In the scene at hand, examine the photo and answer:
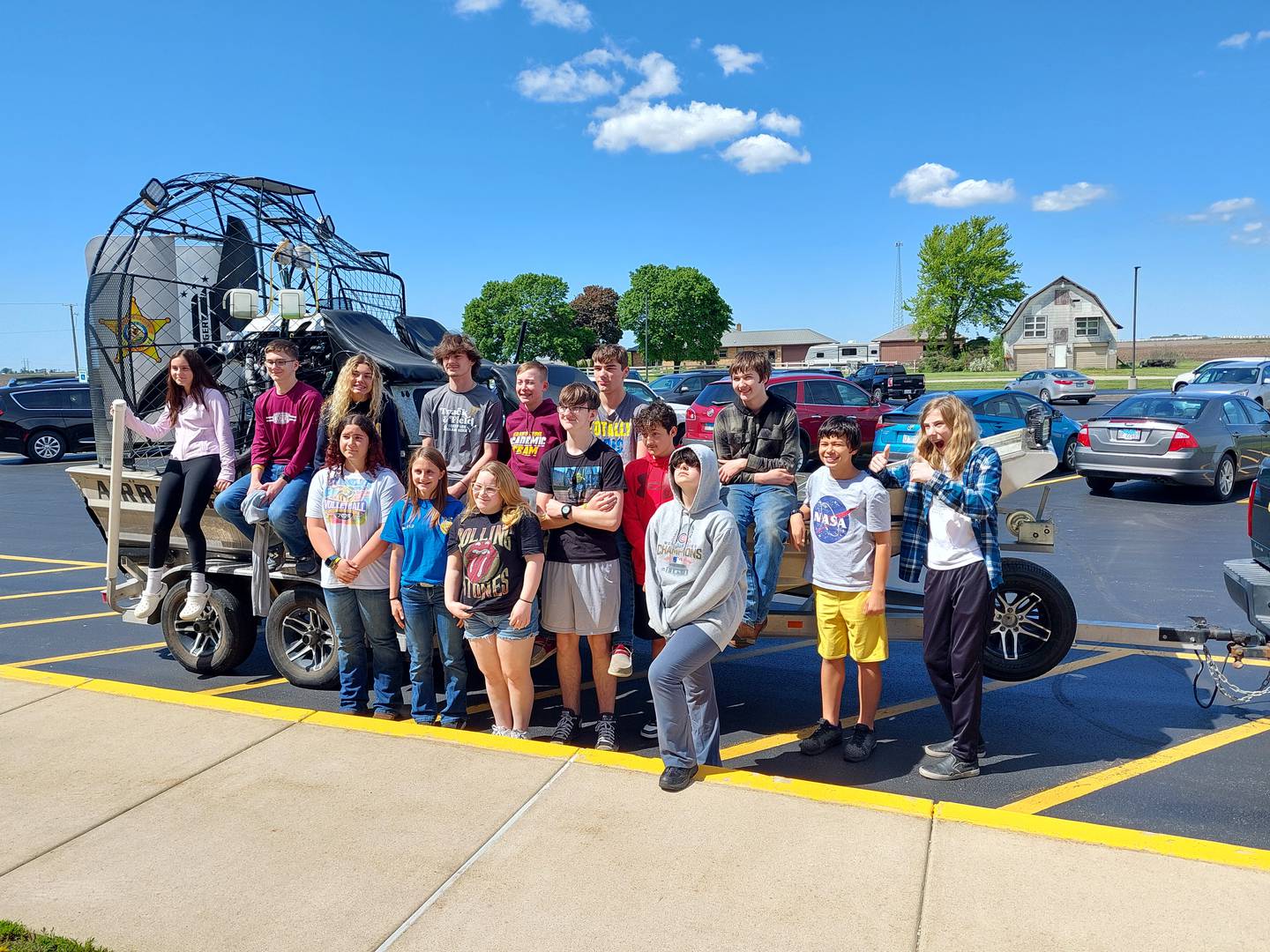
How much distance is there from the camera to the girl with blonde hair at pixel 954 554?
426cm

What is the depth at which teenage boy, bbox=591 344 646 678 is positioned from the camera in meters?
4.94

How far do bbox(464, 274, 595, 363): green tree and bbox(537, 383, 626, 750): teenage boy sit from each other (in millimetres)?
84680

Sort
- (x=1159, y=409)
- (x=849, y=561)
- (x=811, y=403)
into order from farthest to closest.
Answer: (x=811, y=403) < (x=1159, y=409) < (x=849, y=561)

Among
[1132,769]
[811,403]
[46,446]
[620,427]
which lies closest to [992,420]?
[811,403]

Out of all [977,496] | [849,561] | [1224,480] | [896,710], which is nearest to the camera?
[977,496]

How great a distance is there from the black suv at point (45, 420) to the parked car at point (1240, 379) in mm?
26742

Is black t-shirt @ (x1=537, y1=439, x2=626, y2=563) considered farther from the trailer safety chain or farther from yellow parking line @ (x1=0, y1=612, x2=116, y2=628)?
yellow parking line @ (x1=0, y1=612, x2=116, y2=628)

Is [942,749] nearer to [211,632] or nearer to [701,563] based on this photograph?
[701,563]

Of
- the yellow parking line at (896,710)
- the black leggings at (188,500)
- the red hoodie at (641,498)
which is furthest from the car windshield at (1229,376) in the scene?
the black leggings at (188,500)

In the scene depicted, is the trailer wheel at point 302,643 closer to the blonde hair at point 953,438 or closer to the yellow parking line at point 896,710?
the yellow parking line at point 896,710

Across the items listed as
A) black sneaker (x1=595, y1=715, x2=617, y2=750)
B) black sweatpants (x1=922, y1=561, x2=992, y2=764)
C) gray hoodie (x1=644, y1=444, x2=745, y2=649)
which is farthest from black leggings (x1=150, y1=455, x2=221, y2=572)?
black sweatpants (x1=922, y1=561, x2=992, y2=764)

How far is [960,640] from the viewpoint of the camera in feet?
14.1

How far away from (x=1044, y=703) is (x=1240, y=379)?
22.3 m

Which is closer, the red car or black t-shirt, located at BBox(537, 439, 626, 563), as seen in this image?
black t-shirt, located at BBox(537, 439, 626, 563)
